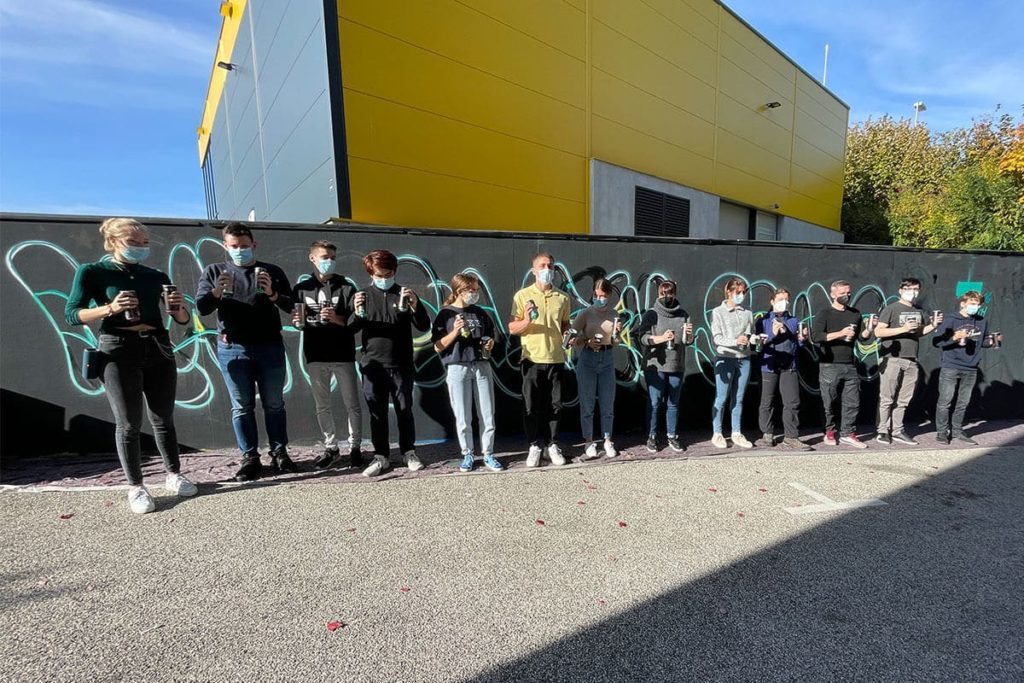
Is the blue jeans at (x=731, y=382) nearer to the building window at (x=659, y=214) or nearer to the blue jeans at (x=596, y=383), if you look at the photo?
the blue jeans at (x=596, y=383)

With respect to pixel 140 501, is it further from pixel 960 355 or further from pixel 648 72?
pixel 648 72

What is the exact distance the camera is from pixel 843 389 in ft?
→ 16.8

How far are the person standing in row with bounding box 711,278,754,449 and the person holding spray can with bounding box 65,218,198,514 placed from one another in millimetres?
4790

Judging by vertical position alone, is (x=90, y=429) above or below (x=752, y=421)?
above

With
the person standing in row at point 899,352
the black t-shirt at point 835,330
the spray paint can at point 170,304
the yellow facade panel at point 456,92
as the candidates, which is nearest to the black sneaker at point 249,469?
the spray paint can at point 170,304

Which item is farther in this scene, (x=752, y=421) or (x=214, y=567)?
(x=752, y=421)

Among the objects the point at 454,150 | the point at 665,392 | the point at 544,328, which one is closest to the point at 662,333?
the point at 665,392

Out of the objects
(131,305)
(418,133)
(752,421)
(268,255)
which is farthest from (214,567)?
(418,133)

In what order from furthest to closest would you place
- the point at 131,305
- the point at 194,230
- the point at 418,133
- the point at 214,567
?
1. the point at 418,133
2. the point at 194,230
3. the point at 131,305
4. the point at 214,567

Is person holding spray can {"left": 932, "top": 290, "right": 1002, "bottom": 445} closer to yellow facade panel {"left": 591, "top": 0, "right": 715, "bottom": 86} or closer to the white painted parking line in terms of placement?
the white painted parking line

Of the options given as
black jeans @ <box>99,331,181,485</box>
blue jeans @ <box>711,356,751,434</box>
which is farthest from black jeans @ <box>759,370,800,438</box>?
black jeans @ <box>99,331,181,485</box>

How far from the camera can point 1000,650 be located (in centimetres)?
207

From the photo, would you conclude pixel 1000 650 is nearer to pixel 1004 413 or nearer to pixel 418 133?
pixel 1004 413

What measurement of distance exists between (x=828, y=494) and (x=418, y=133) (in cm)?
687
